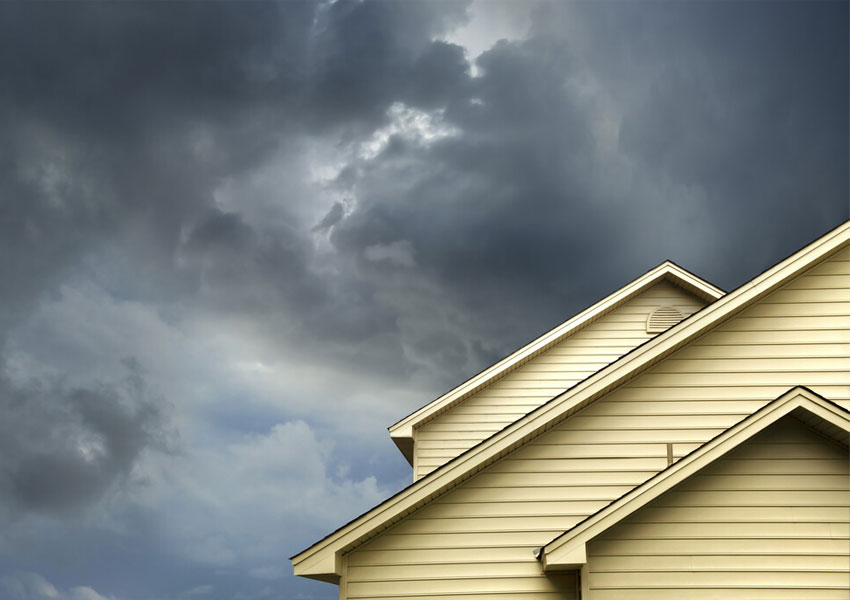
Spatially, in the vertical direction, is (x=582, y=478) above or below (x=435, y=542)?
above

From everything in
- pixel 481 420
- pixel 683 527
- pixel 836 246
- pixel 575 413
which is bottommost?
pixel 683 527

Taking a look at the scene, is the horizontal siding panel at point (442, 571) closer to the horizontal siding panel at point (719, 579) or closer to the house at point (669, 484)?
the house at point (669, 484)

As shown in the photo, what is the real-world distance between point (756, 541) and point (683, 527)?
862mm

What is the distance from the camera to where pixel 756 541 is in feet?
25.6

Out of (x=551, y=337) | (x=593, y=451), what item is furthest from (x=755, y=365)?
(x=551, y=337)

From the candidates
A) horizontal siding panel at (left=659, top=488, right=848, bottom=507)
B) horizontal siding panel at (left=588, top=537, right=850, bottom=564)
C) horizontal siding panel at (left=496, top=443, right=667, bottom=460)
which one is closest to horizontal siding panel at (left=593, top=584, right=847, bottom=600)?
horizontal siding panel at (left=588, top=537, right=850, bottom=564)

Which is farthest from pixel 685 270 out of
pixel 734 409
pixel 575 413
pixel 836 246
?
pixel 575 413

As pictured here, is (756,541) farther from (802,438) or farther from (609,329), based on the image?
(609,329)

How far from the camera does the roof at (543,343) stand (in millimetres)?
16516

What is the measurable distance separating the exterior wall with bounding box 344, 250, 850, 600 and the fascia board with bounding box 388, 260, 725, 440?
18.7 ft

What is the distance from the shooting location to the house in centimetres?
773

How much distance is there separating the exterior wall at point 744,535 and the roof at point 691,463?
26 centimetres

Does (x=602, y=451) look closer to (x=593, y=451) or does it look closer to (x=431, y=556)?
(x=593, y=451)

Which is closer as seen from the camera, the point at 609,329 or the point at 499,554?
the point at 499,554
